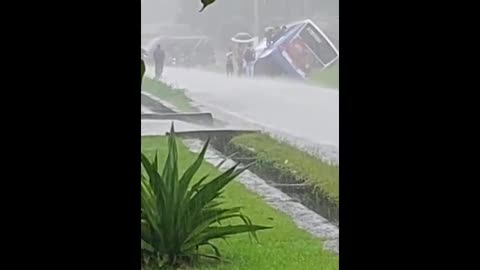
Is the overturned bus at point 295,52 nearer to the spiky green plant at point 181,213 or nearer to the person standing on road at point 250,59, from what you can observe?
the person standing on road at point 250,59

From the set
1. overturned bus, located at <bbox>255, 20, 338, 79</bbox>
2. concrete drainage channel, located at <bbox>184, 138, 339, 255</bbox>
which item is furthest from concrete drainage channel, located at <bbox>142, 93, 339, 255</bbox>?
overturned bus, located at <bbox>255, 20, 338, 79</bbox>

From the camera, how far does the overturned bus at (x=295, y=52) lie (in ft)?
3.67

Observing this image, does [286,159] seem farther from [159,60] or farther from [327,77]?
[159,60]

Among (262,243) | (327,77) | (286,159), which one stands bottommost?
(262,243)

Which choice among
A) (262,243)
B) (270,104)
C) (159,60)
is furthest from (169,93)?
(262,243)

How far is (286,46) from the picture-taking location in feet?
3.68

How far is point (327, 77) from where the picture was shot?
1.11 meters

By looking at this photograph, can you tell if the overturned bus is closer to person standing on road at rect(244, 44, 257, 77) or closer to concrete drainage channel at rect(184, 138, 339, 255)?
person standing on road at rect(244, 44, 257, 77)

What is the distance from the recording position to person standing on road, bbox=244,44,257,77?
112 centimetres

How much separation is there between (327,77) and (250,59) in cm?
12

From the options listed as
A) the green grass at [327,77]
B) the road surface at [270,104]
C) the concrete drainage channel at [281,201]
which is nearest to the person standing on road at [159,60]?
the road surface at [270,104]

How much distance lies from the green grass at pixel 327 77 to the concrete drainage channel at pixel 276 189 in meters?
0.14
